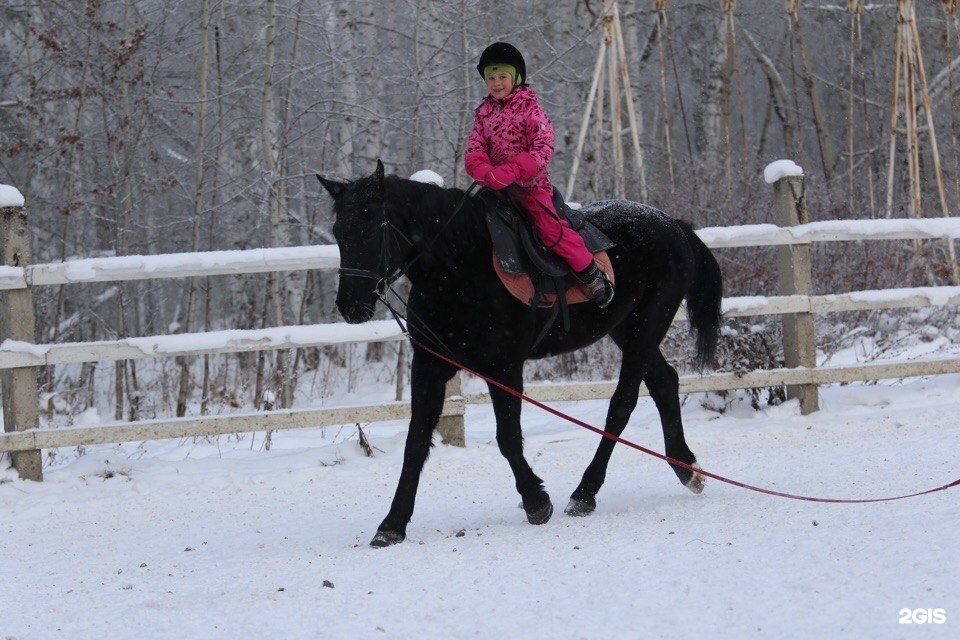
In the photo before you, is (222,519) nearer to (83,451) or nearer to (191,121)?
(83,451)

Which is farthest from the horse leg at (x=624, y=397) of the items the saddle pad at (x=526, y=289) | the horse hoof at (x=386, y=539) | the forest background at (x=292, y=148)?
the forest background at (x=292, y=148)

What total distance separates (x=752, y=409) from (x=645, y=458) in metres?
1.54

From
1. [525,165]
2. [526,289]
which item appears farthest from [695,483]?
[525,165]

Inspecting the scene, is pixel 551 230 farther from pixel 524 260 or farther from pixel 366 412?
pixel 366 412

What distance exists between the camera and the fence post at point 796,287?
23.9ft

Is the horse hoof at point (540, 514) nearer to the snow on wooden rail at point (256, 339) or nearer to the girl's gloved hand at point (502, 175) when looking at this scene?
the girl's gloved hand at point (502, 175)

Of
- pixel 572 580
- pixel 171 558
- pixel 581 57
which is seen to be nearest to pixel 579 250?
pixel 572 580

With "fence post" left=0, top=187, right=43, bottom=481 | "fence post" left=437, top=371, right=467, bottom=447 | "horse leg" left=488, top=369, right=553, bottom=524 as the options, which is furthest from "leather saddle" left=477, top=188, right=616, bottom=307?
"fence post" left=0, top=187, right=43, bottom=481

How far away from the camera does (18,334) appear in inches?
243

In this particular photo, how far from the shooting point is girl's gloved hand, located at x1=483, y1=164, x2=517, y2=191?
4391 mm

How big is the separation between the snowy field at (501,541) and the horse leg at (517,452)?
0.53 feet

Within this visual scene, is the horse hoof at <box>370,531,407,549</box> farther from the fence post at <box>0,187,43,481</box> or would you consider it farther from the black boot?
the fence post at <box>0,187,43,481</box>

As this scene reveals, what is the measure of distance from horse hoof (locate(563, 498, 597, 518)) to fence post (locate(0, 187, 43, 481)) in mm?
3722

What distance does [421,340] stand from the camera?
454 cm
